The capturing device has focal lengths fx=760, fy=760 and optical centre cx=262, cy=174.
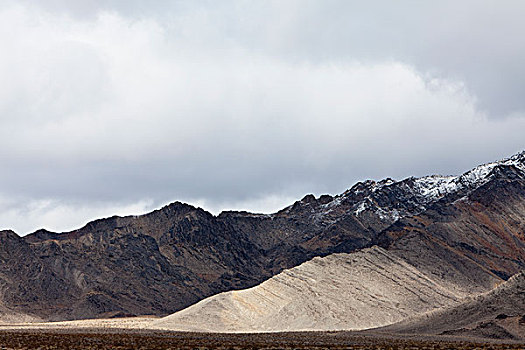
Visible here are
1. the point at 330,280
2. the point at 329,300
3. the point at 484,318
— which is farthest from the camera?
the point at 330,280

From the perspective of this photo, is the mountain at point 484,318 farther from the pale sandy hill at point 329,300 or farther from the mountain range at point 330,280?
the pale sandy hill at point 329,300

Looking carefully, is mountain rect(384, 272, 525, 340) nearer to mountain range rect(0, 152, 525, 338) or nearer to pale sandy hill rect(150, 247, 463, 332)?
mountain range rect(0, 152, 525, 338)

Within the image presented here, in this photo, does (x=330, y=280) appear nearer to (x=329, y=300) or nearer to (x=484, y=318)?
(x=329, y=300)

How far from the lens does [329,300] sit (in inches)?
4744

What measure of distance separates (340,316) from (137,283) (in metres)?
88.2

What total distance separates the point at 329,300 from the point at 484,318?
33048 mm

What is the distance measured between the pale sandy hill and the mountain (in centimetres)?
1345

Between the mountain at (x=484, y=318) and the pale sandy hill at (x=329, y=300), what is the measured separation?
529 inches

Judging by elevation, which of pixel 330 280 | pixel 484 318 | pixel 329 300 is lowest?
pixel 484 318

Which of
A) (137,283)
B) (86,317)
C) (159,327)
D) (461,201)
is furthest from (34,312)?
(461,201)

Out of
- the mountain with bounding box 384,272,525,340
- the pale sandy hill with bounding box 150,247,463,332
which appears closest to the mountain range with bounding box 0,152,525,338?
the pale sandy hill with bounding box 150,247,463,332

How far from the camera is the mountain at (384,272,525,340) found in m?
86.0

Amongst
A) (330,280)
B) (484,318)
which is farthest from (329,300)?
(484,318)

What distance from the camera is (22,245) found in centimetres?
19750
